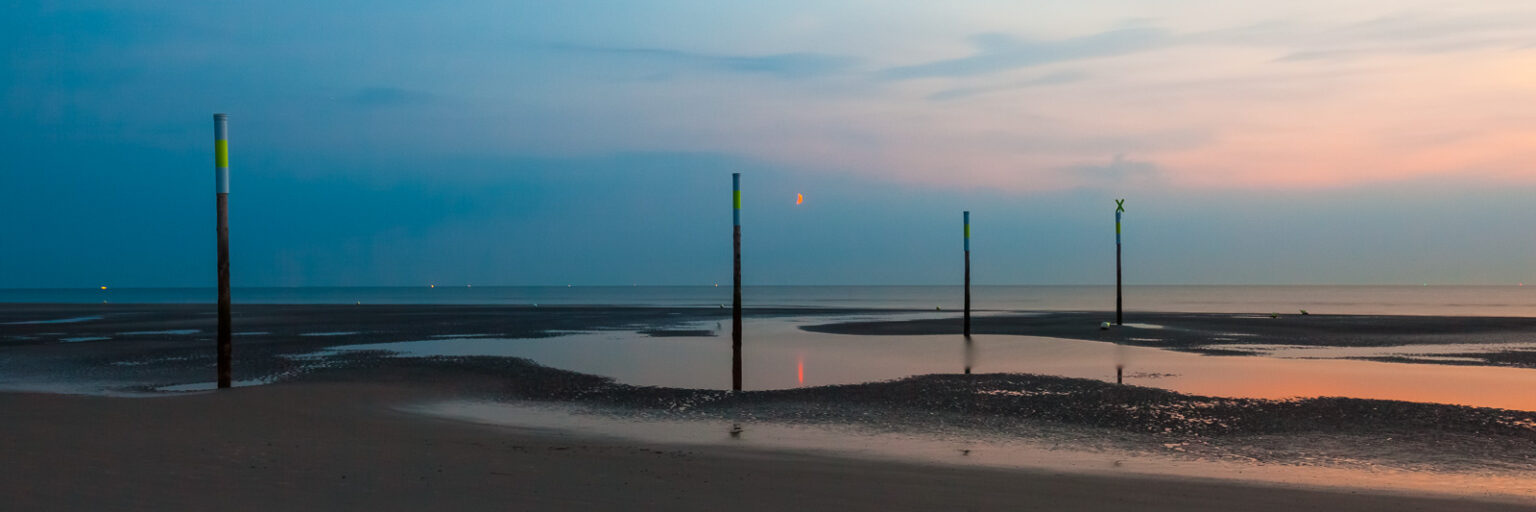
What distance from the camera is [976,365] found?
28.5 metres

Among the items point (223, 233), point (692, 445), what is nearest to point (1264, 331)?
point (692, 445)

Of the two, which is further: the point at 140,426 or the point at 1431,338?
the point at 1431,338

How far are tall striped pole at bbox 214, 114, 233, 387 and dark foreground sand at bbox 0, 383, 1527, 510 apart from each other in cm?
603

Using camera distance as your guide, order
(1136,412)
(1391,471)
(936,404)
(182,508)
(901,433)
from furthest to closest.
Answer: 1. (936,404)
2. (1136,412)
3. (901,433)
4. (1391,471)
5. (182,508)

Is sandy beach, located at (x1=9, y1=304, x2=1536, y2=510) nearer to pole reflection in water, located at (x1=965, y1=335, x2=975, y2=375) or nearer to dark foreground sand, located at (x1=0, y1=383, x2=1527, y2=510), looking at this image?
dark foreground sand, located at (x1=0, y1=383, x2=1527, y2=510)

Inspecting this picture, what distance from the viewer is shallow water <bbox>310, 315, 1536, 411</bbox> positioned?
2252cm

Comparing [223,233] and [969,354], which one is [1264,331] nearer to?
[969,354]

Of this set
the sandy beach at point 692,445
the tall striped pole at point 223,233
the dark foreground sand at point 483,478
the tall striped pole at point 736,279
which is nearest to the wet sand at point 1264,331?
the sandy beach at point 692,445

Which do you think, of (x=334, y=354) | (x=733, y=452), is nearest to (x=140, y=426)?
(x=733, y=452)

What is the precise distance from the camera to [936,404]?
19.4 m

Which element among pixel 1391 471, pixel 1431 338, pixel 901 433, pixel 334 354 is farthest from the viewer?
pixel 1431 338

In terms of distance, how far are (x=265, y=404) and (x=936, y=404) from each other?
1282cm

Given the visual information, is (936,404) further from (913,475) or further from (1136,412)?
(913,475)

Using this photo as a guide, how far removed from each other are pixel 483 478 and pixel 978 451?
702 centimetres
